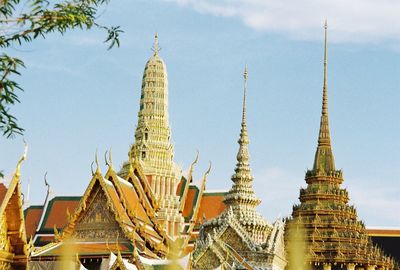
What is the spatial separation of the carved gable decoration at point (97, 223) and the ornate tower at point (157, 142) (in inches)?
211

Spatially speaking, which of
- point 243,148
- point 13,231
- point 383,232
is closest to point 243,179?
point 243,148

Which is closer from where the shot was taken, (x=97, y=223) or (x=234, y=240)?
(x=234, y=240)

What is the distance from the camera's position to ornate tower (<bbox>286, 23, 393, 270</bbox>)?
3856cm

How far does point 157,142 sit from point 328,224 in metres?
7.18

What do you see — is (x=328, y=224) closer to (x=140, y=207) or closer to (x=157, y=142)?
(x=157, y=142)

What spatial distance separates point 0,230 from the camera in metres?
6.98

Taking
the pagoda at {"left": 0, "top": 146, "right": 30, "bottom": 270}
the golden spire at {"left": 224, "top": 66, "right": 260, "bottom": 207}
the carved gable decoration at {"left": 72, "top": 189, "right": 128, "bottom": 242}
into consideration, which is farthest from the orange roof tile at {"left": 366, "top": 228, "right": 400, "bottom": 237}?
the pagoda at {"left": 0, "top": 146, "right": 30, "bottom": 270}

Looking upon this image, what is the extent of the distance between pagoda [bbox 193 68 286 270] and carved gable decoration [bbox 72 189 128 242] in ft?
9.33

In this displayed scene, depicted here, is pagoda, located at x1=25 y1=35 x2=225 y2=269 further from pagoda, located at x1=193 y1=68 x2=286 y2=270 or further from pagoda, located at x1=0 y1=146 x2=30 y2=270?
pagoda, located at x1=0 y1=146 x2=30 y2=270

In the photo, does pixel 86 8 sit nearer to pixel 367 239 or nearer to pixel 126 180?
pixel 126 180

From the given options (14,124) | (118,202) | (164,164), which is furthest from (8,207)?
(164,164)

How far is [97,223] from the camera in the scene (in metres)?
32.1

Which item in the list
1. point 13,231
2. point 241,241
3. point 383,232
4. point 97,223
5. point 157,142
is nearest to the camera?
point 13,231

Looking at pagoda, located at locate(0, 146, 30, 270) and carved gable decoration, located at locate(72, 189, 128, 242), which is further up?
carved gable decoration, located at locate(72, 189, 128, 242)
